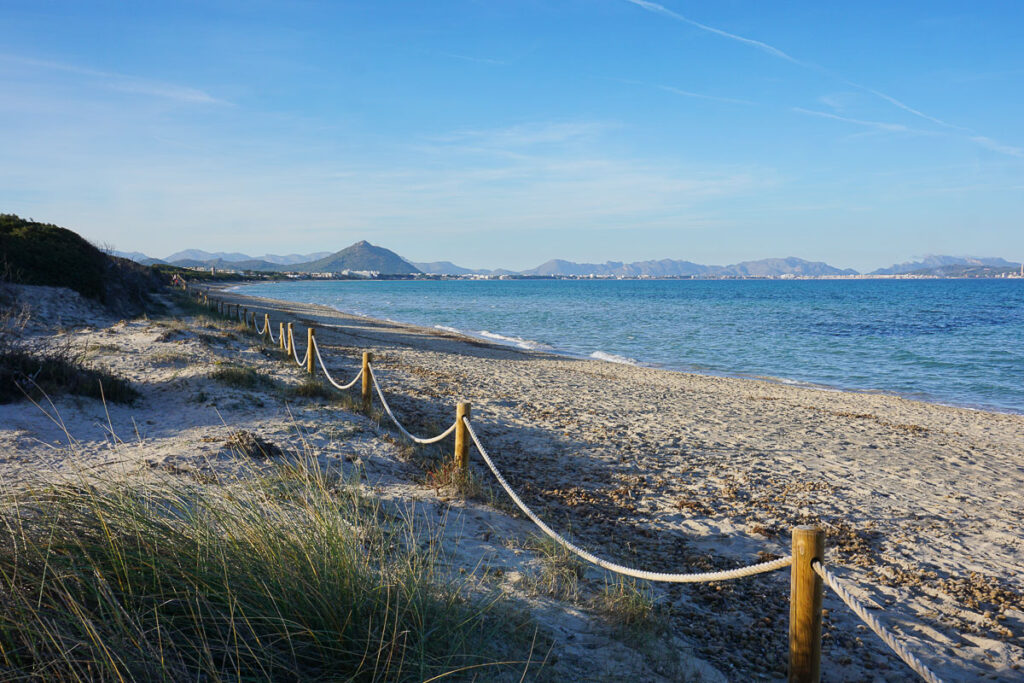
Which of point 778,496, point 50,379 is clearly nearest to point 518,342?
point 50,379

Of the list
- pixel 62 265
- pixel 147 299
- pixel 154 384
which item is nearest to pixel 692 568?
pixel 154 384

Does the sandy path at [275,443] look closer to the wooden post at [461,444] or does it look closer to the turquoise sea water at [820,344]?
the wooden post at [461,444]

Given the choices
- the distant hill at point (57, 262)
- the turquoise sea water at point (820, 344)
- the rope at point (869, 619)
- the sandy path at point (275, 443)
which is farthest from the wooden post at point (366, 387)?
the turquoise sea water at point (820, 344)

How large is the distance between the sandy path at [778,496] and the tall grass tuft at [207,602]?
6.59 feet

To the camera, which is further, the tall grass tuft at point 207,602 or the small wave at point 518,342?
the small wave at point 518,342

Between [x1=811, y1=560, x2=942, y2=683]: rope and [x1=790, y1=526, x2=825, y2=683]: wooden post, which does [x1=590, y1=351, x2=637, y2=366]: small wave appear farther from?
[x1=811, y1=560, x2=942, y2=683]: rope

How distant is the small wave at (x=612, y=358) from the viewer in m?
24.1

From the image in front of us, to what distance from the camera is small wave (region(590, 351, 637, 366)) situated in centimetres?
2413

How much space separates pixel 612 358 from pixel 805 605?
75.1 ft

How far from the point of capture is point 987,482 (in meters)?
8.15

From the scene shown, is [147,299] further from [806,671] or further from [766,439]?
[806,671]

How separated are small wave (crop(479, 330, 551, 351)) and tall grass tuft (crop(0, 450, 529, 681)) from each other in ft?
82.5

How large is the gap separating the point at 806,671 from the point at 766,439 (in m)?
7.85

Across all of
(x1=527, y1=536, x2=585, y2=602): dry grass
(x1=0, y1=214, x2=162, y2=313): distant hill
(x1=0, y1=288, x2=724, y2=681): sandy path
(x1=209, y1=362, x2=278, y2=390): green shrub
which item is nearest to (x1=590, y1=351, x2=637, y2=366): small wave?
(x1=0, y1=288, x2=724, y2=681): sandy path
